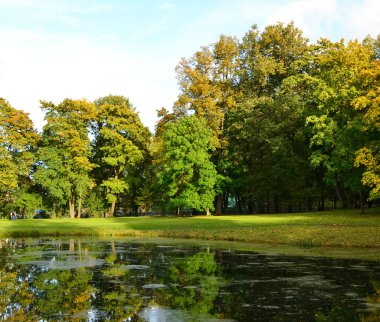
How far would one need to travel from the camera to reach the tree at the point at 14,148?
65.8 metres

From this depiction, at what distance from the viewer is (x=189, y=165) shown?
61.8 m

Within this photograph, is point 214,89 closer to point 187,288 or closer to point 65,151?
point 65,151

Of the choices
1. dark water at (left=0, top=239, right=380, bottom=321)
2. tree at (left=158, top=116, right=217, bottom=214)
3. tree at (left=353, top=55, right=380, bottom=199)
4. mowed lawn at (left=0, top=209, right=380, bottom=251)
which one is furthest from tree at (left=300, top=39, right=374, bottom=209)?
dark water at (left=0, top=239, right=380, bottom=321)

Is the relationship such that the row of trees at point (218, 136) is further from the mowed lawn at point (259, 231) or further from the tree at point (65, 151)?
the mowed lawn at point (259, 231)

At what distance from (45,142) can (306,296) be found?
65.9 meters

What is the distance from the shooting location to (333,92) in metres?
49.4

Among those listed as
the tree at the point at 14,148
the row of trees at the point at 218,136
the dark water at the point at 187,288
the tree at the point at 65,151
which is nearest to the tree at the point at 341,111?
the row of trees at the point at 218,136

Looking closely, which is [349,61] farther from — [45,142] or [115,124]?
[45,142]

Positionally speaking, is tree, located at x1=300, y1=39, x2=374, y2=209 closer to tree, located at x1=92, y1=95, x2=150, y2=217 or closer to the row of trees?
the row of trees

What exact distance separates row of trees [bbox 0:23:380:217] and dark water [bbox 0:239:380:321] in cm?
2983

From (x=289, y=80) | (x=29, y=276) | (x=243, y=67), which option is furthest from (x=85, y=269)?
(x=243, y=67)

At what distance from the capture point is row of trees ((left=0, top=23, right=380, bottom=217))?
187ft

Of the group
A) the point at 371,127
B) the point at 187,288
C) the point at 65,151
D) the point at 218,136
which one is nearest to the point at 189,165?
the point at 218,136

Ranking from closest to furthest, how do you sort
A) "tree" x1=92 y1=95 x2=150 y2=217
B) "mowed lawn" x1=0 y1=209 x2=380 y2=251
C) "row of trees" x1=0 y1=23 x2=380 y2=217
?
"mowed lawn" x1=0 y1=209 x2=380 y2=251
"row of trees" x1=0 y1=23 x2=380 y2=217
"tree" x1=92 y1=95 x2=150 y2=217
